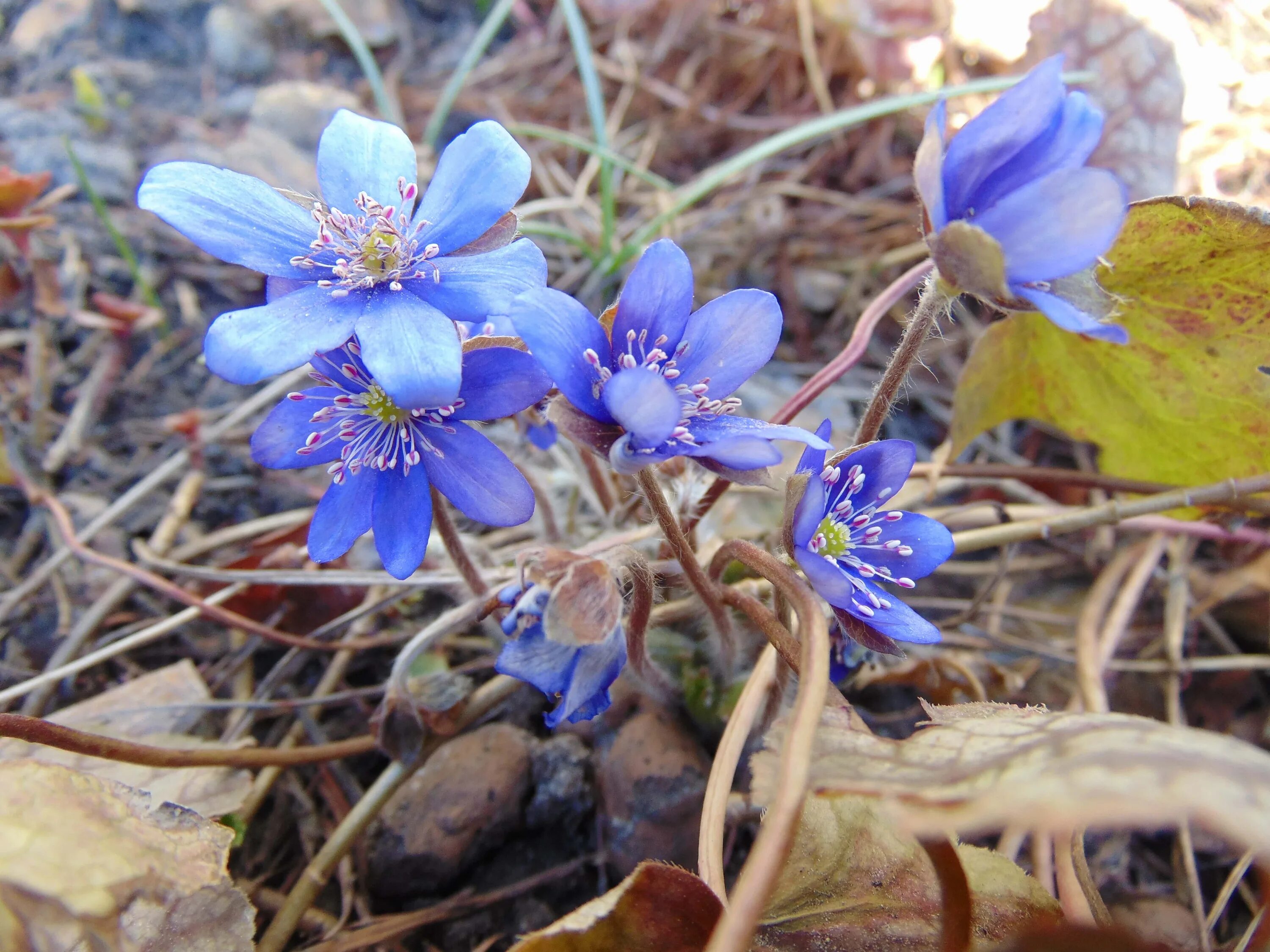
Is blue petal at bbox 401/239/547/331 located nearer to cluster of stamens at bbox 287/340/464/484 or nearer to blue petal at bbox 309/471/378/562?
cluster of stamens at bbox 287/340/464/484

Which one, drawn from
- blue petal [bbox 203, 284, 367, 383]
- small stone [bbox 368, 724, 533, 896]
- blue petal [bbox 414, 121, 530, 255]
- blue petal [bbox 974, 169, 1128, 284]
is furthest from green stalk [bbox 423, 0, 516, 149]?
blue petal [bbox 974, 169, 1128, 284]

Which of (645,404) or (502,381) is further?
(502,381)

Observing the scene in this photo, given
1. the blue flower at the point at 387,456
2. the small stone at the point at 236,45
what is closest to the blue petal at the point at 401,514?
the blue flower at the point at 387,456

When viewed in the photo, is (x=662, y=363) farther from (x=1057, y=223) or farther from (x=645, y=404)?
(x=1057, y=223)

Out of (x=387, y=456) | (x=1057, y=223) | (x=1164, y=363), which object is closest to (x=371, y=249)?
(x=387, y=456)

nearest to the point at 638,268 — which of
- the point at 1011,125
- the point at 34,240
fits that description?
the point at 1011,125

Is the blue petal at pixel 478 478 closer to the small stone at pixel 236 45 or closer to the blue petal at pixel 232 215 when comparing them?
the blue petal at pixel 232 215
